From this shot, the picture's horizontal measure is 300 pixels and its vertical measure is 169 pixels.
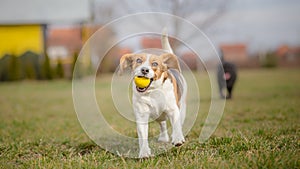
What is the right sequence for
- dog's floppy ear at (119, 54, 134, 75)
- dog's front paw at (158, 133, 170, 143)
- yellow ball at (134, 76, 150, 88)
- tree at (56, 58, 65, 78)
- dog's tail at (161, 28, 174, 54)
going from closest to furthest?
yellow ball at (134, 76, 150, 88) → dog's floppy ear at (119, 54, 134, 75) → dog's tail at (161, 28, 174, 54) → dog's front paw at (158, 133, 170, 143) → tree at (56, 58, 65, 78)

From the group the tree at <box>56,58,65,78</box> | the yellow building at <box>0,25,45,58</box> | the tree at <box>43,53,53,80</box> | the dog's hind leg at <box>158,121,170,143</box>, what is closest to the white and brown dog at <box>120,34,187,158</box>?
the dog's hind leg at <box>158,121,170,143</box>

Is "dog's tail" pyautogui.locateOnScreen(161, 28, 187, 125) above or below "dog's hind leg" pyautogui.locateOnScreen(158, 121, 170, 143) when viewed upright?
above

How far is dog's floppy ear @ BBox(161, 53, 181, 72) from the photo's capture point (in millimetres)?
3730

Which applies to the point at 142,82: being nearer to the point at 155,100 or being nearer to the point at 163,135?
the point at 155,100

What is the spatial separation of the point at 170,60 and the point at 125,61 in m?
0.44

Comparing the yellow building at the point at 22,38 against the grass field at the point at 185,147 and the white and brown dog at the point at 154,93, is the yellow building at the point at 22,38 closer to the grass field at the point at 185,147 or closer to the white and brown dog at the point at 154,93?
the grass field at the point at 185,147

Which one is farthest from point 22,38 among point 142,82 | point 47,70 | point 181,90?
point 142,82

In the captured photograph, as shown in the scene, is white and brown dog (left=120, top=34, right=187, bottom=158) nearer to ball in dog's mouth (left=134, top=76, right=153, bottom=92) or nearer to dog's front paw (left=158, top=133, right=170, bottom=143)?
ball in dog's mouth (left=134, top=76, right=153, bottom=92)

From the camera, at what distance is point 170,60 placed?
148 inches

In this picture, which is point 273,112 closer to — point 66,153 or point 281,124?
point 281,124

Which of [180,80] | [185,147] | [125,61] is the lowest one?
[185,147]

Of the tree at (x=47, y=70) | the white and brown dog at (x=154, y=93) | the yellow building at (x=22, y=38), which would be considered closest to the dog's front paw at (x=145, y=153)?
the white and brown dog at (x=154, y=93)

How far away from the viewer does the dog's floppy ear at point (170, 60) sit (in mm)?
3730

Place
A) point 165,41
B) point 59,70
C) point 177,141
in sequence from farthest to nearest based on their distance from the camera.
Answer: point 59,70, point 165,41, point 177,141
